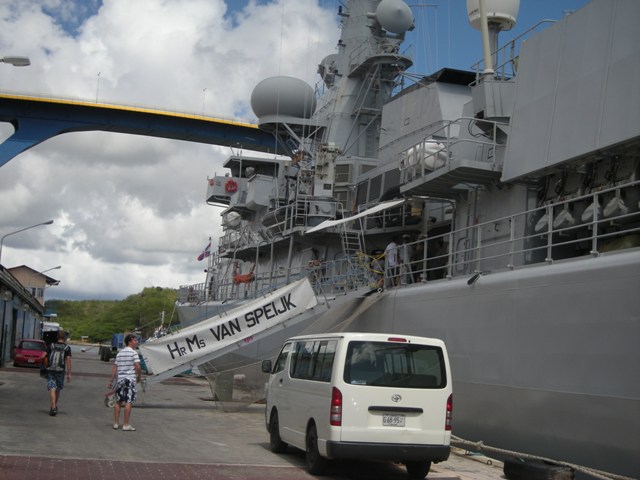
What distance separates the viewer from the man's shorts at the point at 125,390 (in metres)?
13.3

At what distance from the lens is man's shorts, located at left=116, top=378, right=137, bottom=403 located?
13297 mm

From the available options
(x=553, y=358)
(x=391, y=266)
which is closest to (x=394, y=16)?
(x=391, y=266)

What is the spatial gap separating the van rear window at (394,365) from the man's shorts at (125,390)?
5043mm

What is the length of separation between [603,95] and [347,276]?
358 inches

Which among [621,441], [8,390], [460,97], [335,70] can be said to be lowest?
[8,390]

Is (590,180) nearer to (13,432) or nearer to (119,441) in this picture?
(119,441)

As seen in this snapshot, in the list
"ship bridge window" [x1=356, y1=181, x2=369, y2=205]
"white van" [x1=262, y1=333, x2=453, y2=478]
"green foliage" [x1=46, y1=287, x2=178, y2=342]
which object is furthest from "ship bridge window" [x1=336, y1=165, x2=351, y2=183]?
"green foliage" [x1=46, y1=287, x2=178, y2=342]

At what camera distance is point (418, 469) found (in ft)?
33.7

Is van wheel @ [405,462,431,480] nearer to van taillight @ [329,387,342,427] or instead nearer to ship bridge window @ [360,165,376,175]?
van taillight @ [329,387,342,427]

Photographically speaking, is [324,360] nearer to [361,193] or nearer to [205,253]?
[361,193]

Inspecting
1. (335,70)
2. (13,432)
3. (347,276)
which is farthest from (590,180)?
(335,70)

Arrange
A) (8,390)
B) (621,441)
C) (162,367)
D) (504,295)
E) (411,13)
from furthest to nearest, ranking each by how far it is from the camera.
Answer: (411,13) → (8,390) → (162,367) → (504,295) → (621,441)

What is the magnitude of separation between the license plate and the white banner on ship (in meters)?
9.86

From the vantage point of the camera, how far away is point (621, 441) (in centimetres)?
977
